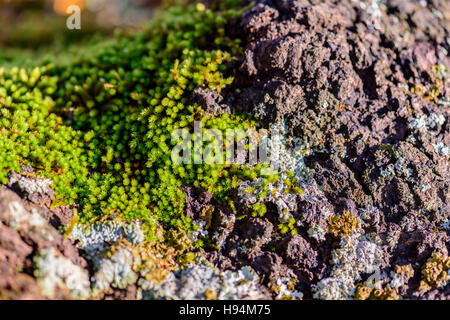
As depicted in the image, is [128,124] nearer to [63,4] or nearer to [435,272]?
[435,272]

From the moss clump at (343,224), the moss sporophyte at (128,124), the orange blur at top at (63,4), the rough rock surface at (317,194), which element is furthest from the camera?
the orange blur at top at (63,4)

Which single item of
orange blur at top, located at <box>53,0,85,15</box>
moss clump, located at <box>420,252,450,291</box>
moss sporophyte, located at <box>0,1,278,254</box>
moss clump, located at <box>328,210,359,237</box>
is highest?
orange blur at top, located at <box>53,0,85,15</box>

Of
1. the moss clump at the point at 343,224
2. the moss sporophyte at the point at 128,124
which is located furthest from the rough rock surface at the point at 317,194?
the moss sporophyte at the point at 128,124

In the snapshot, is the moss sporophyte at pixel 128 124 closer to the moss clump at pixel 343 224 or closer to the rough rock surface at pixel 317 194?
the rough rock surface at pixel 317 194

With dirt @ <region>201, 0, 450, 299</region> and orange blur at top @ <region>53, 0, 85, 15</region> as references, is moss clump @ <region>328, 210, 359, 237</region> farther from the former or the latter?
orange blur at top @ <region>53, 0, 85, 15</region>

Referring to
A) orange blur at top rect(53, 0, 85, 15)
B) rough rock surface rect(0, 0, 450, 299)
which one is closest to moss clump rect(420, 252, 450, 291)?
rough rock surface rect(0, 0, 450, 299)

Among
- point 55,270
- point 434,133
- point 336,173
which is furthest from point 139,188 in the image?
point 434,133
